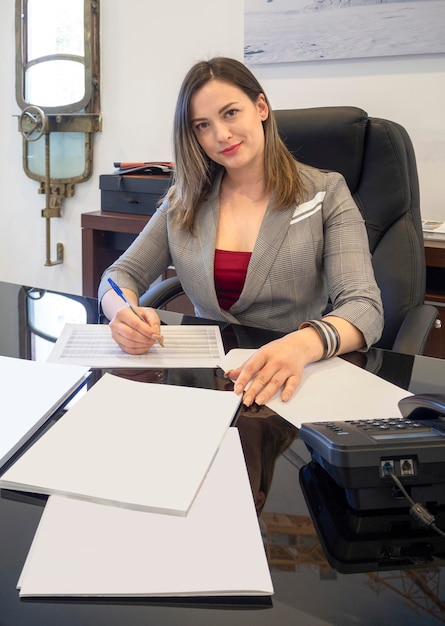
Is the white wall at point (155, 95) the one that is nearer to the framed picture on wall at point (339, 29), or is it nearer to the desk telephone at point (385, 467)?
the framed picture on wall at point (339, 29)

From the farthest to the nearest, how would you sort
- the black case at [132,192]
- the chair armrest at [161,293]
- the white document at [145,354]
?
the black case at [132,192] → the chair armrest at [161,293] → the white document at [145,354]

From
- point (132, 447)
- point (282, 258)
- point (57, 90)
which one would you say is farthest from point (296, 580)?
point (57, 90)

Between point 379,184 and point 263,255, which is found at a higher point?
point 379,184

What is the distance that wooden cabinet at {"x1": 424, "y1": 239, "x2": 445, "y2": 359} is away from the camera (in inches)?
68.9

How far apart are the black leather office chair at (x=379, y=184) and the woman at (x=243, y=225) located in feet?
0.42

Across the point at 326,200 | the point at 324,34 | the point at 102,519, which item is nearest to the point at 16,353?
the point at 102,519

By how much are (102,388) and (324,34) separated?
1.83m

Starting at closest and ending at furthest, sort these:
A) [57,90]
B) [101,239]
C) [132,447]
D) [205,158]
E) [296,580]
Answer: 1. [296,580]
2. [132,447]
3. [205,158]
4. [101,239]
5. [57,90]

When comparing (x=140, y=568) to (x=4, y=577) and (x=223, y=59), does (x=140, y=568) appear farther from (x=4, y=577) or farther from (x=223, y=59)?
(x=223, y=59)

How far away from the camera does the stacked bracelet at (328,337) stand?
1.00m

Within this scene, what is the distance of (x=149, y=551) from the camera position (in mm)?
491

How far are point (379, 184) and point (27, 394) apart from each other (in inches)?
42.2

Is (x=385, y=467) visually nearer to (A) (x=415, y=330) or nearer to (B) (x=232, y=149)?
(A) (x=415, y=330)

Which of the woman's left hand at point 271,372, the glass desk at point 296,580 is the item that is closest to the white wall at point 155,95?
the woman's left hand at point 271,372
